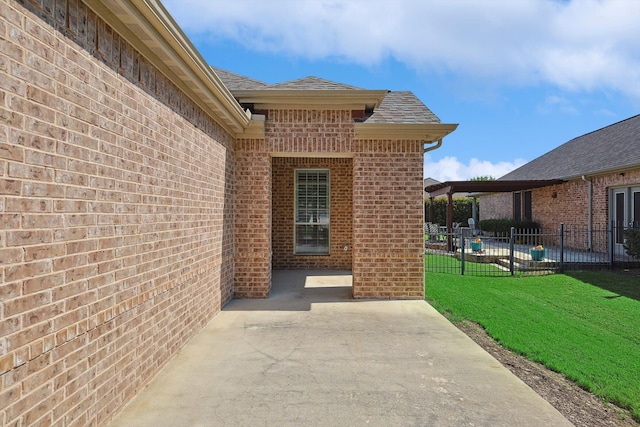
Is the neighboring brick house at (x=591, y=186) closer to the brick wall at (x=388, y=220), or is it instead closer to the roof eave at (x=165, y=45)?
the brick wall at (x=388, y=220)

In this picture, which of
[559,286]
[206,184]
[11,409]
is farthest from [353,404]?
[559,286]

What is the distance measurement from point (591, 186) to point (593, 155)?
265 centimetres

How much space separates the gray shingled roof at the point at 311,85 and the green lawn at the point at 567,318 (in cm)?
469

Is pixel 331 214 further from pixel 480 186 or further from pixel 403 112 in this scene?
pixel 480 186

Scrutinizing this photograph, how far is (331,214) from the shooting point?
34.4 feet

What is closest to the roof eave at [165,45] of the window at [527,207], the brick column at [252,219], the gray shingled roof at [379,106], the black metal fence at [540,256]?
the brick column at [252,219]

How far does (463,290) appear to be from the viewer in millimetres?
8156

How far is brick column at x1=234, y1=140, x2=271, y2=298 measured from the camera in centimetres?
711

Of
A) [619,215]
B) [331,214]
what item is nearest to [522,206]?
[619,215]

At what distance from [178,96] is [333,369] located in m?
3.68

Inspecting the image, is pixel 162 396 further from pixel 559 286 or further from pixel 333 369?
pixel 559 286

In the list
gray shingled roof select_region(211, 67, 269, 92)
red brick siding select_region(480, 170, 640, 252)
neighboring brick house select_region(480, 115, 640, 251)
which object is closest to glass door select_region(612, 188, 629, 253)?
neighboring brick house select_region(480, 115, 640, 251)

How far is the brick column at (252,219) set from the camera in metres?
7.11

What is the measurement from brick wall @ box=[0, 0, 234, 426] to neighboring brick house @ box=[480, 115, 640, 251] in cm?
1338
